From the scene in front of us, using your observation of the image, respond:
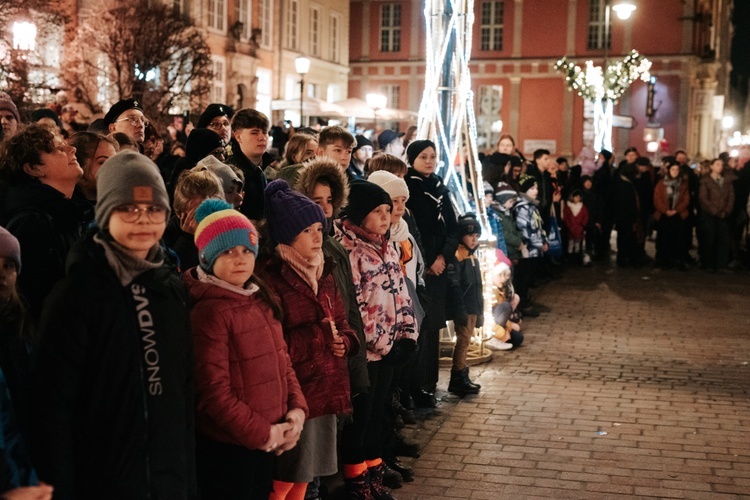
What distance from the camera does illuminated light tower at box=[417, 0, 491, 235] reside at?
29.8 feet

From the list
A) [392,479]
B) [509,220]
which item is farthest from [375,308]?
[509,220]

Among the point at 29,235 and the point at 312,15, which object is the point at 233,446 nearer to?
the point at 29,235

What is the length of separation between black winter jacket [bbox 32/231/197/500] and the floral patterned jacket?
2.13 metres

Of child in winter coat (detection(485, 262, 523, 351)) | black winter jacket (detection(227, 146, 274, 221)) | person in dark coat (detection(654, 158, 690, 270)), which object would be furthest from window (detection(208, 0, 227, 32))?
black winter jacket (detection(227, 146, 274, 221))

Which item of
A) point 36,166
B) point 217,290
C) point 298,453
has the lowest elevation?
point 298,453

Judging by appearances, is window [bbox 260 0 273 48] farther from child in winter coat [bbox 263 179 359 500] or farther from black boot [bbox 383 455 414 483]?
child in winter coat [bbox 263 179 359 500]

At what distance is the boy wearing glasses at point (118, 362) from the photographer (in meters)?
3.00

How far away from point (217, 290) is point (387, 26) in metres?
48.3

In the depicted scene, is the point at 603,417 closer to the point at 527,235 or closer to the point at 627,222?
the point at 527,235

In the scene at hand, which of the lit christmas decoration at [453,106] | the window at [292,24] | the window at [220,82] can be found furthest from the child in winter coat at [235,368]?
the window at [292,24]

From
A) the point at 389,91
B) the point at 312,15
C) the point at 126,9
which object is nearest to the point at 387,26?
the point at 389,91

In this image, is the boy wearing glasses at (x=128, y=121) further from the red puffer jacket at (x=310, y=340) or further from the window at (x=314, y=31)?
the window at (x=314, y=31)

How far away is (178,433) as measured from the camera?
327cm

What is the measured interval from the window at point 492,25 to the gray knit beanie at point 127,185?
46.4m
